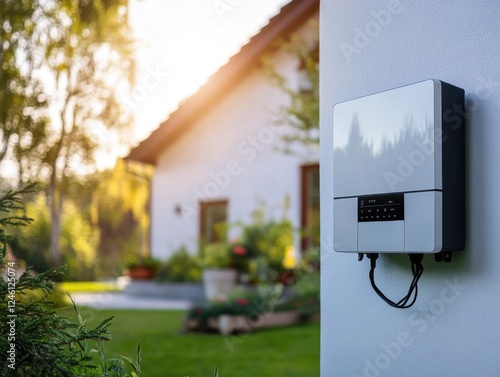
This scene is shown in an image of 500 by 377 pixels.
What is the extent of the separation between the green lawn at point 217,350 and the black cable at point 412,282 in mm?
2562

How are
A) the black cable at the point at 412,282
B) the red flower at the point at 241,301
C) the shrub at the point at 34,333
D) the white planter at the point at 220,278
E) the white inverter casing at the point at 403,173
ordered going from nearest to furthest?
the shrub at the point at 34,333 < the white inverter casing at the point at 403,173 < the black cable at the point at 412,282 < the red flower at the point at 241,301 < the white planter at the point at 220,278

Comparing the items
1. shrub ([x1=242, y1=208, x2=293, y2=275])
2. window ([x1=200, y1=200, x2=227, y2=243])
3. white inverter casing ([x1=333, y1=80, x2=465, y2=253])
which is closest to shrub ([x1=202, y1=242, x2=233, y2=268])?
shrub ([x1=242, y1=208, x2=293, y2=275])

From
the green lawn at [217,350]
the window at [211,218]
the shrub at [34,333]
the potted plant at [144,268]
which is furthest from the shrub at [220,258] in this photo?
the shrub at [34,333]

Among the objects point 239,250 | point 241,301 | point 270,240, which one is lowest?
point 241,301

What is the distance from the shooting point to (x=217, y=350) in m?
5.64

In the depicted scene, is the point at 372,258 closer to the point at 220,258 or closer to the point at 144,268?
the point at 220,258

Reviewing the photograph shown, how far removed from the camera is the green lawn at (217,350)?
15.5ft

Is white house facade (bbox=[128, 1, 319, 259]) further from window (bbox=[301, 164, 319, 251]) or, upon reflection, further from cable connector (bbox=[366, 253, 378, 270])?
cable connector (bbox=[366, 253, 378, 270])

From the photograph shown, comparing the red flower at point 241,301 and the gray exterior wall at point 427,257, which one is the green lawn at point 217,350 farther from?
the gray exterior wall at point 427,257

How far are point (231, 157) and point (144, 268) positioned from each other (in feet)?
9.12

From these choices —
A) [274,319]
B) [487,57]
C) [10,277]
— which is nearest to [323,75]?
[487,57]

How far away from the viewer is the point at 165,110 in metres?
11.9

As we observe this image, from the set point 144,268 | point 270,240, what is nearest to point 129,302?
point 144,268

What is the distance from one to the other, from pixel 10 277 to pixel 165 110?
33.4ft
